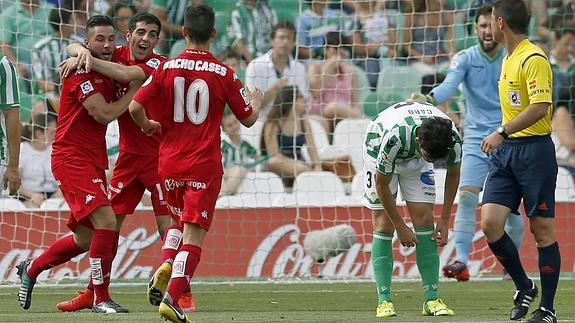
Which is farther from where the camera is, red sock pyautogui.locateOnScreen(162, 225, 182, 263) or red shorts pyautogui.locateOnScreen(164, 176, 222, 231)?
red sock pyautogui.locateOnScreen(162, 225, 182, 263)

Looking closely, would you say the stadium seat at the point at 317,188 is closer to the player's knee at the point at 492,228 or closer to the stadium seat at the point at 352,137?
the stadium seat at the point at 352,137

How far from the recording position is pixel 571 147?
13.6m

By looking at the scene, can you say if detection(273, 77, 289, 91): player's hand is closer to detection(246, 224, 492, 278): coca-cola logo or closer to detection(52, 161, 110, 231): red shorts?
detection(246, 224, 492, 278): coca-cola logo

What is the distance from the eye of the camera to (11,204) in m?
12.1

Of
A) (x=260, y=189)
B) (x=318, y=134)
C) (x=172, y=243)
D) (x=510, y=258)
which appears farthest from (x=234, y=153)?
(x=510, y=258)

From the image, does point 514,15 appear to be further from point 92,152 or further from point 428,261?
point 92,152

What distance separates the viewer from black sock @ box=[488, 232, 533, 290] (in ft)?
24.6

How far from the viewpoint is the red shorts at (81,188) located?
8125 millimetres

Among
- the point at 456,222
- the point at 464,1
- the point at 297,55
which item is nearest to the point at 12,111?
the point at 456,222

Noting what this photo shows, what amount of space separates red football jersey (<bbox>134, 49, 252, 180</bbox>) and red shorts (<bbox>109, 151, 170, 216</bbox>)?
138cm

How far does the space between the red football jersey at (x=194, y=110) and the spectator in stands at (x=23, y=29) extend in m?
5.76

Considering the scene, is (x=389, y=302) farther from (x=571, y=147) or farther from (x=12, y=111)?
(x=571, y=147)

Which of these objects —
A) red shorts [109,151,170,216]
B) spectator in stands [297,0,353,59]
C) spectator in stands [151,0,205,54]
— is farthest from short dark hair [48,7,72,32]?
red shorts [109,151,170,216]

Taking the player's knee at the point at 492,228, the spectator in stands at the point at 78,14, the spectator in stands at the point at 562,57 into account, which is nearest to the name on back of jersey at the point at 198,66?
the player's knee at the point at 492,228
